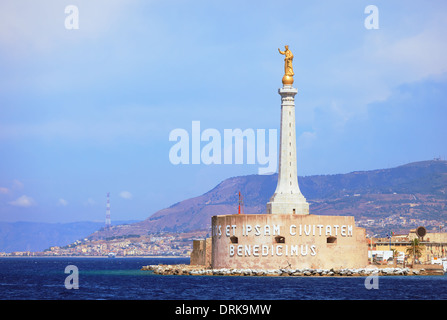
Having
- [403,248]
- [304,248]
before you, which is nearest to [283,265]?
[304,248]

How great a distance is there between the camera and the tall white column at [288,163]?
242 feet

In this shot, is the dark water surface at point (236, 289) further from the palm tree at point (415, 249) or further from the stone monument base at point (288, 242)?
the palm tree at point (415, 249)

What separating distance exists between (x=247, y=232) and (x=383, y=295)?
1776 centimetres

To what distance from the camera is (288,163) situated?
74125 millimetres

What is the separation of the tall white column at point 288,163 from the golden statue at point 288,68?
0.87 m

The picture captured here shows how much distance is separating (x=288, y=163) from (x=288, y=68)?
8087 mm

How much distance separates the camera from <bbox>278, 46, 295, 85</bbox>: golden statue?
74.9 m
